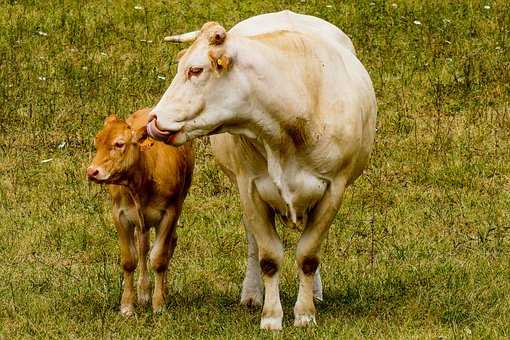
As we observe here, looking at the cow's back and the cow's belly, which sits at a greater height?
the cow's back

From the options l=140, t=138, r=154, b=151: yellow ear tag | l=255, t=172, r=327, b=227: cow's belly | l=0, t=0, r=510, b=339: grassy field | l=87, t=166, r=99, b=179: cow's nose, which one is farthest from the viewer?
l=140, t=138, r=154, b=151: yellow ear tag

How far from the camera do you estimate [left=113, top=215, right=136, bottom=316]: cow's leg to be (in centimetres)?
1020

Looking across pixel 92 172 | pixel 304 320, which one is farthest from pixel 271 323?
pixel 92 172

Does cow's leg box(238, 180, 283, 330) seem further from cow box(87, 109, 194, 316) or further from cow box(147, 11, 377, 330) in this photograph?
cow box(87, 109, 194, 316)

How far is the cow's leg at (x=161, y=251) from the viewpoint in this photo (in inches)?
403

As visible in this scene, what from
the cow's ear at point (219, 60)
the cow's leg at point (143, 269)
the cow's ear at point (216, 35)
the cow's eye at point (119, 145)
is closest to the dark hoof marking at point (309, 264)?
the cow's leg at point (143, 269)

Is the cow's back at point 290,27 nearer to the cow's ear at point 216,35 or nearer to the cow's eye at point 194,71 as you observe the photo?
the cow's ear at point 216,35

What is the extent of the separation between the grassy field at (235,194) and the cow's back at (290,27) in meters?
1.90

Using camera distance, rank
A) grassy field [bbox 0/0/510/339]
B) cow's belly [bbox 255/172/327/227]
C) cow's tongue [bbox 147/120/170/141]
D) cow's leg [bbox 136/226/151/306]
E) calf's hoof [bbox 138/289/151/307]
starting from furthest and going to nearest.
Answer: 1. calf's hoof [bbox 138/289/151/307]
2. cow's leg [bbox 136/226/151/306]
3. grassy field [bbox 0/0/510/339]
4. cow's belly [bbox 255/172/327/227]
5. cow's tongue [bbox 147/120/170/141]

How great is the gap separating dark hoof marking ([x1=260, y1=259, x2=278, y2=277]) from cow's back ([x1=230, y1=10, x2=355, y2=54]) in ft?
5.63

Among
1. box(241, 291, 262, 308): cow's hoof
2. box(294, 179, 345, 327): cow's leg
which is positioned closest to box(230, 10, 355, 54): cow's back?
box(294, 179, 345, 327): cow's leg

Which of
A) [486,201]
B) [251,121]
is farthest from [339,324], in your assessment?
[486,201]

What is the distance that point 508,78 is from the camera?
56.7 feet

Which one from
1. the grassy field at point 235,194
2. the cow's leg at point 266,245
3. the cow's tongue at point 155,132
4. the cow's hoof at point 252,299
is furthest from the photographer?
the cow's hoof at point 252,299
